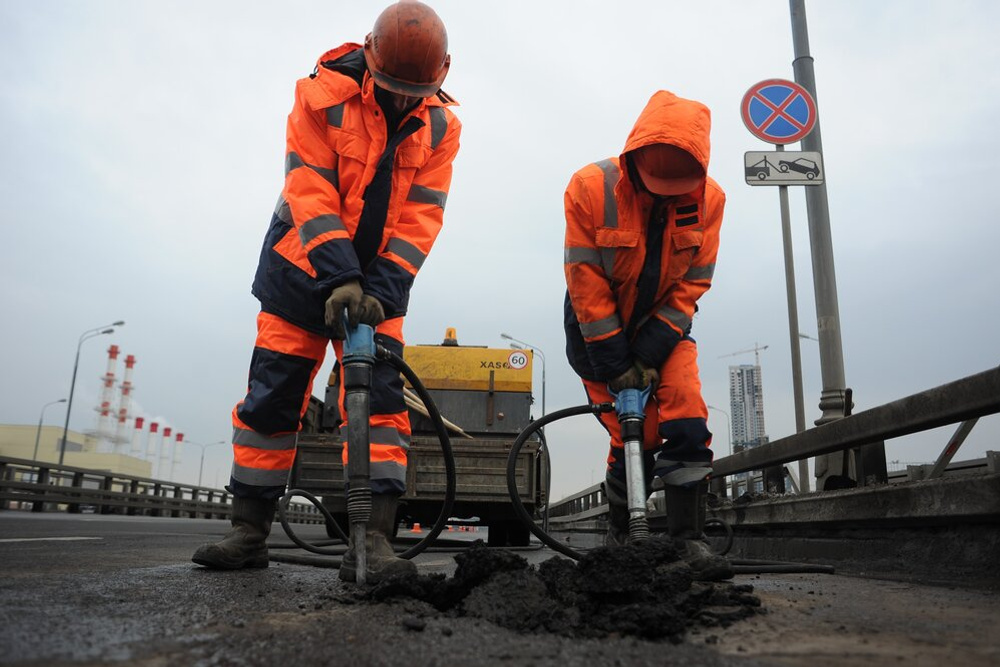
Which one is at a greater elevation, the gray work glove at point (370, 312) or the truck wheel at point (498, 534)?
the gray work glove at point (370, 312)

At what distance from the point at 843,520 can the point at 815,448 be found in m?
0.47

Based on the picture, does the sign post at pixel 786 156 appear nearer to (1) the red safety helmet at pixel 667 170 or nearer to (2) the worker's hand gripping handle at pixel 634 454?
(1) the red safety helmet at pixel 667 170

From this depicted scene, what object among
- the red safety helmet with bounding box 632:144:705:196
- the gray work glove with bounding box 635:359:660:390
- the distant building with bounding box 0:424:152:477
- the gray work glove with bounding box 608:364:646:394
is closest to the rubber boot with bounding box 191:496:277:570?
the gray work glove with bounding box 608:364:646:394

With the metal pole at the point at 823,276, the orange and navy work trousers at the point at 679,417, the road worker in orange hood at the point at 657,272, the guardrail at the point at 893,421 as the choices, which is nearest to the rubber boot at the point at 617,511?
the road worker in orange hood at the point at 657,272

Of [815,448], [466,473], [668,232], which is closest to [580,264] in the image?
[668,232]

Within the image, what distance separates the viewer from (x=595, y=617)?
1.89 metres

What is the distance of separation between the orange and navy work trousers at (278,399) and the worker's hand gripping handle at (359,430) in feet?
0.84

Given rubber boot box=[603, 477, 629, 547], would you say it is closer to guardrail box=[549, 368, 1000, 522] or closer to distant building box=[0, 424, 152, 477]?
guardrail box=[549, 368, 1000, 522]

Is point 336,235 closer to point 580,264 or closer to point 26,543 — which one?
point 580,264

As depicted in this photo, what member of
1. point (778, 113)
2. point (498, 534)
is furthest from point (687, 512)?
point (498, 534)

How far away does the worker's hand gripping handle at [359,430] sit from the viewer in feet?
8.63

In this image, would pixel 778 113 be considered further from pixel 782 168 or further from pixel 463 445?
pixel 463 445

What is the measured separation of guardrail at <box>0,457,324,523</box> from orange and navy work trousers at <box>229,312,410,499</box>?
1134cm

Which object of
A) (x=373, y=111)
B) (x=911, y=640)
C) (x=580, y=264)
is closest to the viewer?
(x=911, y=640)
